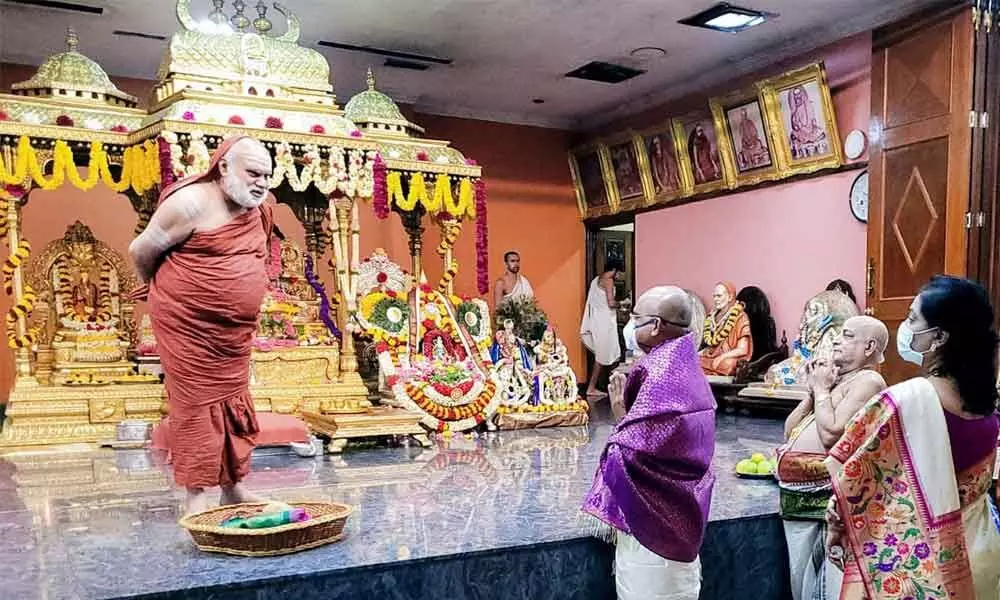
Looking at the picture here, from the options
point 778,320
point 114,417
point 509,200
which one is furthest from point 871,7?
point 114,417

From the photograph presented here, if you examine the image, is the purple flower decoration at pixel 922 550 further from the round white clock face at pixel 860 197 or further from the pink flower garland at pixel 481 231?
the round white clock face at pixel 860 197

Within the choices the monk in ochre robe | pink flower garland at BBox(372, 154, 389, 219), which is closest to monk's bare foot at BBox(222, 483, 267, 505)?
the monk in ochre robe

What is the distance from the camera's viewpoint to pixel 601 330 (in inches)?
412

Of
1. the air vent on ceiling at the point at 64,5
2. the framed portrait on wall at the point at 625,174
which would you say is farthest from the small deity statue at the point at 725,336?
the air vent on ceiling at the point at 64,5

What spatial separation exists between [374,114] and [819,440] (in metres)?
5.37

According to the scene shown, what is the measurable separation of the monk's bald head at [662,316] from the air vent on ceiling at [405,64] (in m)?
6.56

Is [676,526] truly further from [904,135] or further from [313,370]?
[904,135]

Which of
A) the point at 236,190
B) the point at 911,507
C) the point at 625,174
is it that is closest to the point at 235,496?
the point at 236,190

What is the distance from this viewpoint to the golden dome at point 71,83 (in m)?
6.33

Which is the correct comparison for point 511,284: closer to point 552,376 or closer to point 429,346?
point 429,346

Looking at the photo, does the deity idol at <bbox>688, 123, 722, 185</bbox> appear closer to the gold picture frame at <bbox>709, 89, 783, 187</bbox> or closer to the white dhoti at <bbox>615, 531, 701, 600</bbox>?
the gold picture frame at <bbox>709, 89, 783, 187</bbox>

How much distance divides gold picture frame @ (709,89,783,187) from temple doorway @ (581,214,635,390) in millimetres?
2106

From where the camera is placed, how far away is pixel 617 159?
34.7ft

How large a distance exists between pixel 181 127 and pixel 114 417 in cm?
222
